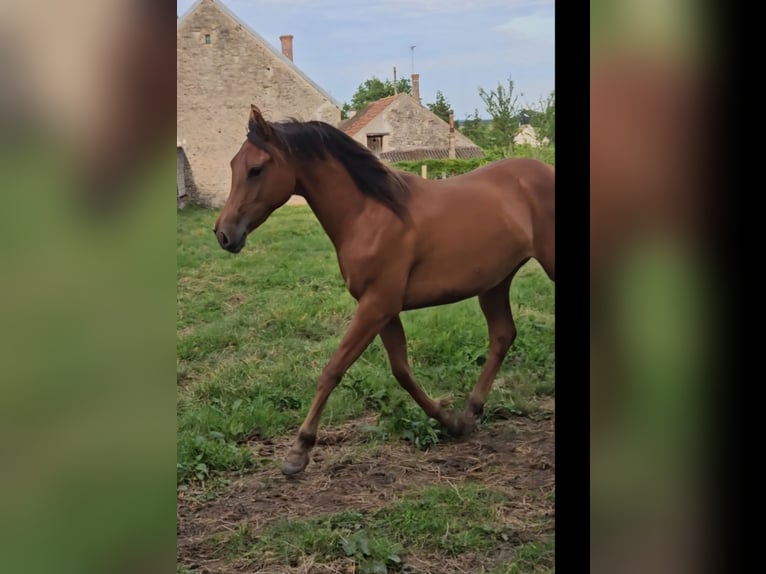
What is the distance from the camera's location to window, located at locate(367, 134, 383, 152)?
2100 mm

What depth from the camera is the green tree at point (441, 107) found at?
6.77ft

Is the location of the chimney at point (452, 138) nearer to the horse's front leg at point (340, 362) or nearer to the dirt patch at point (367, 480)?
the horse's front leg at point (340, 362)

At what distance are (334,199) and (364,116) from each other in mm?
251

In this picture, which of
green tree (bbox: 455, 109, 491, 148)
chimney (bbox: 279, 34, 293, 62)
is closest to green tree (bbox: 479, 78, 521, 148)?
green tree (bbox: 455, 109, 491, 148)

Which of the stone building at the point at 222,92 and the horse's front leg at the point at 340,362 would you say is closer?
the stone building at the point at 222,92

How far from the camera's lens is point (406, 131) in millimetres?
2107

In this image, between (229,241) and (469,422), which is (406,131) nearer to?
(229,241)

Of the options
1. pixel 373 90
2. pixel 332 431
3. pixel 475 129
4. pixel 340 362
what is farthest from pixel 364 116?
pixel 332 431

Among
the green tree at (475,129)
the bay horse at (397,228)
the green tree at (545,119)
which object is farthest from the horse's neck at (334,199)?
the green tree at (545,119)

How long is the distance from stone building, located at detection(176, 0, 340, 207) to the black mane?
0.03 meters

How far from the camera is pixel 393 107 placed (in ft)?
6.81

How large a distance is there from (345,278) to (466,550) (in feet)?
2.72

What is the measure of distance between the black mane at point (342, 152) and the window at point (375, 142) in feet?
0.06
